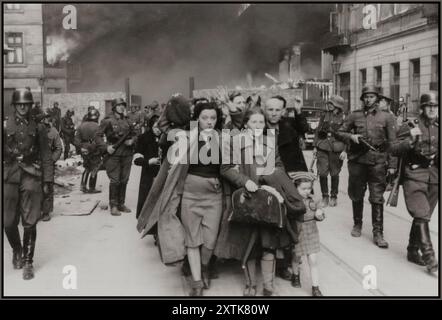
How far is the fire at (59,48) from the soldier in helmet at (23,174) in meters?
26.7

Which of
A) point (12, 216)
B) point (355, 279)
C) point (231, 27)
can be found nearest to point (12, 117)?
point (12, 216)

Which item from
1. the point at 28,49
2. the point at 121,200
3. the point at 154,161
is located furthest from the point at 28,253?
the point at 28,49

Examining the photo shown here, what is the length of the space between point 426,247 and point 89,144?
7.56 metres

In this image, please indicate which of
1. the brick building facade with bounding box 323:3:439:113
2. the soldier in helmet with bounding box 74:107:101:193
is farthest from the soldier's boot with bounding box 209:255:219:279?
the brick building facade with bounding box 323:3:439:113

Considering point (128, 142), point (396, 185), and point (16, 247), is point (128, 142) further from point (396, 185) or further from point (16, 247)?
point (396, 185)

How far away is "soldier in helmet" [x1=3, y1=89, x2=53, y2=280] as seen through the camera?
5.85 metres

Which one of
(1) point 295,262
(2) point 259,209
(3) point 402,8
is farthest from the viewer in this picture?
(3) point 402,8

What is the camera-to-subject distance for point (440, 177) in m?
6.02

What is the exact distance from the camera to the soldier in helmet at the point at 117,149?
9359 millimetres

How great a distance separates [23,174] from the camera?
233 inches

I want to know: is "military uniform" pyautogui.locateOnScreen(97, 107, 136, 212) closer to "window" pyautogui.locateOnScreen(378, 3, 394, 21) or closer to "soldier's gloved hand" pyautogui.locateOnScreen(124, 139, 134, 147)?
"soldier's gloved hand" pyautogui.locateOnScreen(124, 139, 134, 147)

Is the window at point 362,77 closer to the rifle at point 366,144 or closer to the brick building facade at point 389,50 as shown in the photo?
the brick building facade at point 389,50

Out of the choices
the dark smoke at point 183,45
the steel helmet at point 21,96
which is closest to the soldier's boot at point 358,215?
the steel helmet at point 21,96

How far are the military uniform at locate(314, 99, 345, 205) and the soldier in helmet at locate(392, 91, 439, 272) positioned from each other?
12.5 feet
